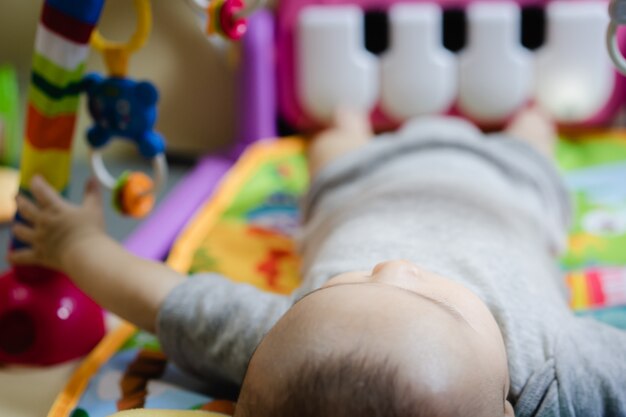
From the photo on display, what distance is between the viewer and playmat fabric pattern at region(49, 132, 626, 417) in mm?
620

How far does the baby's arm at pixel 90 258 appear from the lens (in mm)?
626

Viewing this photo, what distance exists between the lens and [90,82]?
2.17ft

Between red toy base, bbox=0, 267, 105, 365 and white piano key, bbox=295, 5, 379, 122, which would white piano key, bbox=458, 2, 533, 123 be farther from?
red toy base, bbox=0, 267, 105, 365

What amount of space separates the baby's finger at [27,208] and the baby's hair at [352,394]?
0.33 meters

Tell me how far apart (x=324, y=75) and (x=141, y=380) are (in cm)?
63

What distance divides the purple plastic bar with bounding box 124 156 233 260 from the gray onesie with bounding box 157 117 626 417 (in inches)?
6.8

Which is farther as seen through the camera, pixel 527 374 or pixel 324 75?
pixel 324 75

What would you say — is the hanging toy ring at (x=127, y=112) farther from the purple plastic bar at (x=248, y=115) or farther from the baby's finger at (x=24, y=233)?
the purple plastic bar at (x=248, y=115)

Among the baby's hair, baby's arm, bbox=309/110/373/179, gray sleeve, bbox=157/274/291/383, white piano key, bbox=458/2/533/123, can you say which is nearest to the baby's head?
the baby's hair

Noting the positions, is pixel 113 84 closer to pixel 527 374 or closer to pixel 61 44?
pixel 61 44

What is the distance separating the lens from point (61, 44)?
0.63 meters

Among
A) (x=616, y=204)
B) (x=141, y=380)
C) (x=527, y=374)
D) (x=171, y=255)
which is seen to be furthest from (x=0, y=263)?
(x=616, y=204)

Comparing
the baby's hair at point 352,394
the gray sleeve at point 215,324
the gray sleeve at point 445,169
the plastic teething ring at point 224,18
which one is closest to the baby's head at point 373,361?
the baby's hair at point 352,394

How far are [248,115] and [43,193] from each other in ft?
1.83
